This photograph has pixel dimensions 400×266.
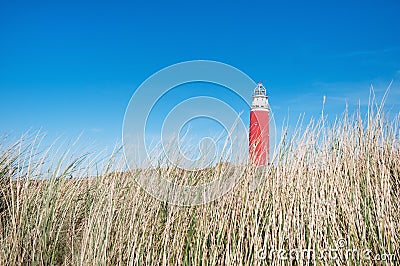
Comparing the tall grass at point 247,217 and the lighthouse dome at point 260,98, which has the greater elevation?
the lighthouse dome at point 260,98

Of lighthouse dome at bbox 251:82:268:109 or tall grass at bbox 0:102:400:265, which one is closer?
tall grass at bbox 0:102:400:265

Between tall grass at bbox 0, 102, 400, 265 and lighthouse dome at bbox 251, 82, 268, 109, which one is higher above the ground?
lighthouse dome at bbox 251, 82, 268, 109

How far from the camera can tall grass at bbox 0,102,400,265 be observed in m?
2.66

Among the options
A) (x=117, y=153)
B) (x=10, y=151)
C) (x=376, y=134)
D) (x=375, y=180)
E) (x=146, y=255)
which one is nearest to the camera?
(x=146, y=255)

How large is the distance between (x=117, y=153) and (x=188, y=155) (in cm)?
69

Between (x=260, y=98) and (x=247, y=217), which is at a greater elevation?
(x=260, y=98)

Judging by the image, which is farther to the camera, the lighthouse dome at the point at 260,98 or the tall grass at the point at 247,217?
the lighthouse dome at the point at 260,98

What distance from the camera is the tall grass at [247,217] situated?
2.66 meters

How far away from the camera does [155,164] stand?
347cm

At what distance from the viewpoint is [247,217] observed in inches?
111

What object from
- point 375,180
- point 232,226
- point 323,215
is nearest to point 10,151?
point 232,226

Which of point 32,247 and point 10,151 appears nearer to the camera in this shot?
point 32,247

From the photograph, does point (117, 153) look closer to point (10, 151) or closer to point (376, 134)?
point (10, 151)

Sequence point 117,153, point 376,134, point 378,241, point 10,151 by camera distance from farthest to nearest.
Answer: point 10,151 → point 117,153 → point 376,134 → point 378,241
